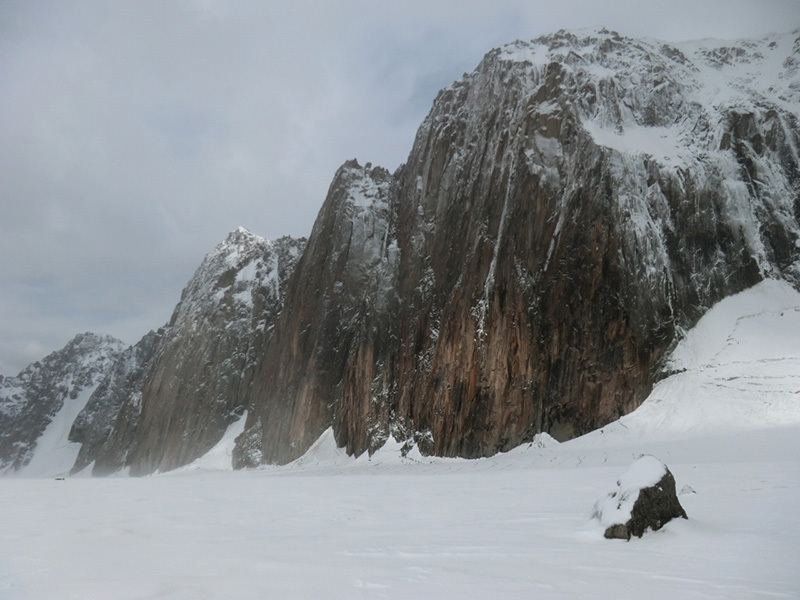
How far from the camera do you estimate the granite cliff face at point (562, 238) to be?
30297 millimetres

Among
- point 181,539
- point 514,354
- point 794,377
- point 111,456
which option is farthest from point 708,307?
point 111,456

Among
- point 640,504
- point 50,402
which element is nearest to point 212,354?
point 640,504

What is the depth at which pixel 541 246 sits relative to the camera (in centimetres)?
3397

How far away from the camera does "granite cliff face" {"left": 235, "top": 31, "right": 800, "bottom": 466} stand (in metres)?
30.3

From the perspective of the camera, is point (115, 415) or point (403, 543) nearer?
point (403, 543)

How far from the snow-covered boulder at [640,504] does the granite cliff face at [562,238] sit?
22.0m

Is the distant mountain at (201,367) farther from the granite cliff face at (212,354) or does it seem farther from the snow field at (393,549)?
the snow field at (393,549)

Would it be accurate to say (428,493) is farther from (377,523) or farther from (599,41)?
(599,41)

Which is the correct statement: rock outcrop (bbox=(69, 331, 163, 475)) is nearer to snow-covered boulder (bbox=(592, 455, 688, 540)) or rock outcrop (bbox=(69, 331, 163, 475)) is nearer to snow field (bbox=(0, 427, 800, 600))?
snow field (bbox=(0, 427, 800, 600))

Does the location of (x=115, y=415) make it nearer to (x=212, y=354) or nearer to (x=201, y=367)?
(x=201, y=367)

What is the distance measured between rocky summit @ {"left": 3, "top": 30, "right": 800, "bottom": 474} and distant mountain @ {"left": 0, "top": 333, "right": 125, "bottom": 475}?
270 feet

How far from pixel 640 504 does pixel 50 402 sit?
152m

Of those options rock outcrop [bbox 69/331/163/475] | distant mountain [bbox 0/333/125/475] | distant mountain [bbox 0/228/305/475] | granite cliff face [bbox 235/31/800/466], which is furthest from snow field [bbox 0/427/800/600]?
distant mountain [bbox 0/333/125/475]

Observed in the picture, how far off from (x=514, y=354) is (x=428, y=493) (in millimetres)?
20197
